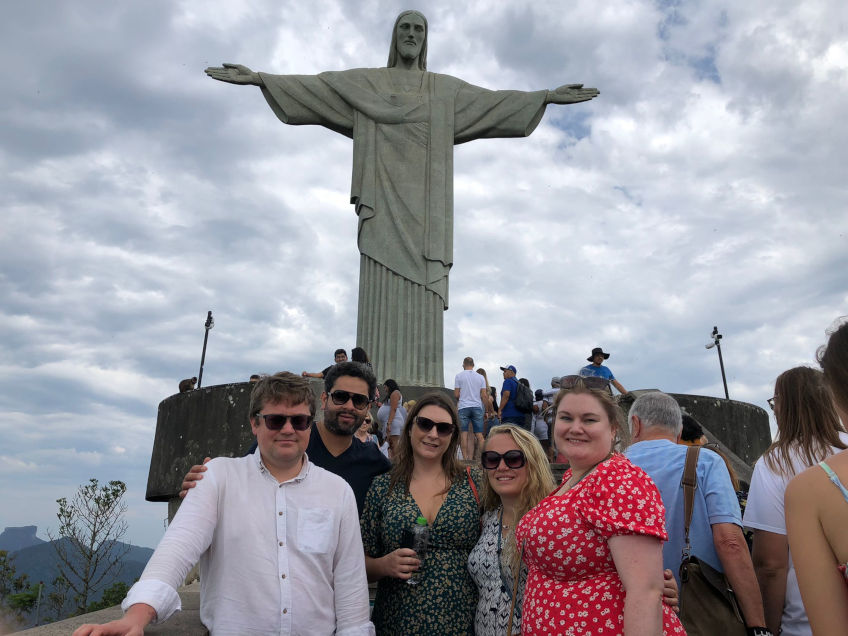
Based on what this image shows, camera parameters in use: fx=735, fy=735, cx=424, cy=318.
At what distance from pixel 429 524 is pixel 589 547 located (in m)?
0.94

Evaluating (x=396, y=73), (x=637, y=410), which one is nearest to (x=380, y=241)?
(x=396, y=73)

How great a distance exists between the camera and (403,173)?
34.2ft

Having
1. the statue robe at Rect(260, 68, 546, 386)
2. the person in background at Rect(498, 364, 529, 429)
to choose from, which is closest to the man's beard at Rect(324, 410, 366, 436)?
→ the person in background at Rect(498, 364, 529, 429)

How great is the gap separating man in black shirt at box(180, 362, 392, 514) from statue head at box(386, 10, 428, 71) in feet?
28.4

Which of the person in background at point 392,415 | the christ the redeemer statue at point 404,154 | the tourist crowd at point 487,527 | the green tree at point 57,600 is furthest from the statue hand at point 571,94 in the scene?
the green tree at point 57,600

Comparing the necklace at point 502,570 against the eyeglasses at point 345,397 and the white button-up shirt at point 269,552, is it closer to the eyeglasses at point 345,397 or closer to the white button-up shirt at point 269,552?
the white button-up shirt at point 269,552

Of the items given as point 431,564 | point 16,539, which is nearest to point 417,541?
point 431,564

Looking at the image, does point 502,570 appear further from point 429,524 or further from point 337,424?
point 337,424

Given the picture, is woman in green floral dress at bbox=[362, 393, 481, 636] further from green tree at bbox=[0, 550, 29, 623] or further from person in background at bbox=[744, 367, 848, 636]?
green tree at bbox=[0, 550, 29, 623]

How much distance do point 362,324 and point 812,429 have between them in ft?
24.9

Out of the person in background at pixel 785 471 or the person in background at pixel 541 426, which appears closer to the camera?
the person in background at pixel 785 471

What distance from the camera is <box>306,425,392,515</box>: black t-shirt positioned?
10.9 ft

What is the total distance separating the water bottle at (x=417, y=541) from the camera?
2.88 m

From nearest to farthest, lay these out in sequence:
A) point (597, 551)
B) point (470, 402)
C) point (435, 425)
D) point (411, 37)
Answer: point (597, 551) → point (435, 425) → point (470, 402) → point (411, 37)
